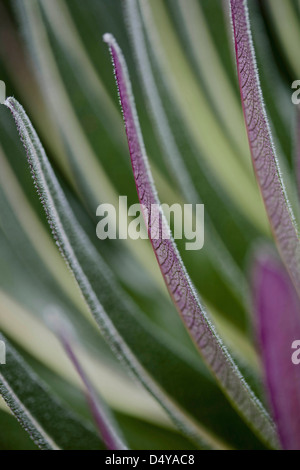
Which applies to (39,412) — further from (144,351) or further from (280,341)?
(280,341)

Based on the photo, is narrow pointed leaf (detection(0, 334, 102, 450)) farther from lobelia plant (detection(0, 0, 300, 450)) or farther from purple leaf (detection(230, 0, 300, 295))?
purple leaf (detection(230, 0, 300, 295))

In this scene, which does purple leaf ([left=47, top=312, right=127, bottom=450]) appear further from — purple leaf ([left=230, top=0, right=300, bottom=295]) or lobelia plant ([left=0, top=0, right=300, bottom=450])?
purple leaf ([left=230, top=0, right=300, bottom=295])

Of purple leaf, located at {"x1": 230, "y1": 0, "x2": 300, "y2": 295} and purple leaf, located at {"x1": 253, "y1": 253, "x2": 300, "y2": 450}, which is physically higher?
purple leaf, located at {"x1": 230, "y1": 0, "x2": 300, "y2": 295}

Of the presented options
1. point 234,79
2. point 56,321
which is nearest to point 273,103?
point 234,79

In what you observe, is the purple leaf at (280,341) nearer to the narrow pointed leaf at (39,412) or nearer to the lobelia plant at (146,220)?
the lobelia plant at (146,220)

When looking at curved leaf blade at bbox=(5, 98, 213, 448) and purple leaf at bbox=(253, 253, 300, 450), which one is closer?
purple leaf at bbox=(253, 253, 300, 450)

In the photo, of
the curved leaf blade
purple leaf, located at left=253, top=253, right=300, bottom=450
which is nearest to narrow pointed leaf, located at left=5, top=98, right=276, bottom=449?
the curved leaf blade

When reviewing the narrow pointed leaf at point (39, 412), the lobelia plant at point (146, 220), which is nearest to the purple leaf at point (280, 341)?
the lobelia plant at point (146, 220)
